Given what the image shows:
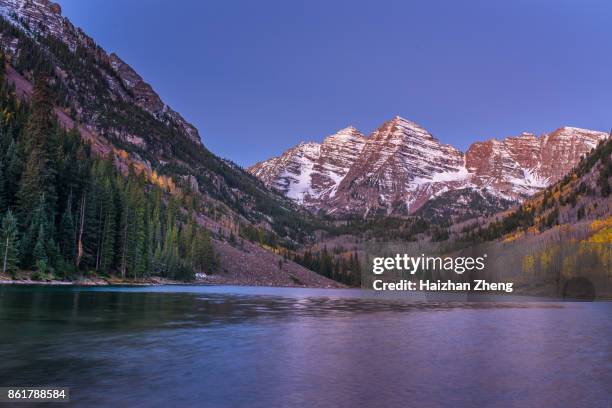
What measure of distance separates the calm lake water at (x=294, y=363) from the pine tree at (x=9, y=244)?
49666mm

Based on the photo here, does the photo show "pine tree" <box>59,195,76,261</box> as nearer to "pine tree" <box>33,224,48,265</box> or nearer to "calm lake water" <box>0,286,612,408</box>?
"pine tree" <box>33,224,48,265</box>

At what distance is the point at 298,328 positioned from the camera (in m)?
41.9

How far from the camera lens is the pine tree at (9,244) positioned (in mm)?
87188

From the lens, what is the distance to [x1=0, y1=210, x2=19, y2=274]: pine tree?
286 ft

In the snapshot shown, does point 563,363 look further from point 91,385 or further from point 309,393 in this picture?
point 91,385

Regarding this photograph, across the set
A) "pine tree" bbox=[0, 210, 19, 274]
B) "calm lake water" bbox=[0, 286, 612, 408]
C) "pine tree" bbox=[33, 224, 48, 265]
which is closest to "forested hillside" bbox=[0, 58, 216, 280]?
"pine tree" bbox=[0, 210, 19, 274]

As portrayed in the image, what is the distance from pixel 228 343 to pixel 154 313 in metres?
21.1

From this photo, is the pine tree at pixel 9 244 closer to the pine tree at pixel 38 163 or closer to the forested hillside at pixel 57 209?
the forested hillside at pixel 57 209

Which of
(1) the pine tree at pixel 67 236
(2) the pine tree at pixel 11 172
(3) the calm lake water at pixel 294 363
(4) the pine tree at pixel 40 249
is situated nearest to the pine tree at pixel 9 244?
(4) the pine tree at pixel 40 249

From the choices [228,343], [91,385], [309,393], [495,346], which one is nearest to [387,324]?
[495,346]

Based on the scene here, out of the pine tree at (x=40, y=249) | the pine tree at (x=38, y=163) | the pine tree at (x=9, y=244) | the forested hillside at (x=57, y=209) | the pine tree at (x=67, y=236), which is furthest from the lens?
the pine tree at (x=67, y=236)

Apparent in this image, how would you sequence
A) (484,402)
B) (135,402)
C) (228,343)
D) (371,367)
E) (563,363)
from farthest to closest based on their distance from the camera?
(228,343), (563,363), (371,367), (484,402), (135,402)

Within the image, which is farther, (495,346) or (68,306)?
(68,306)

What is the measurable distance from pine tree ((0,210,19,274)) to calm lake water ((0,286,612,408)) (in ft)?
163
